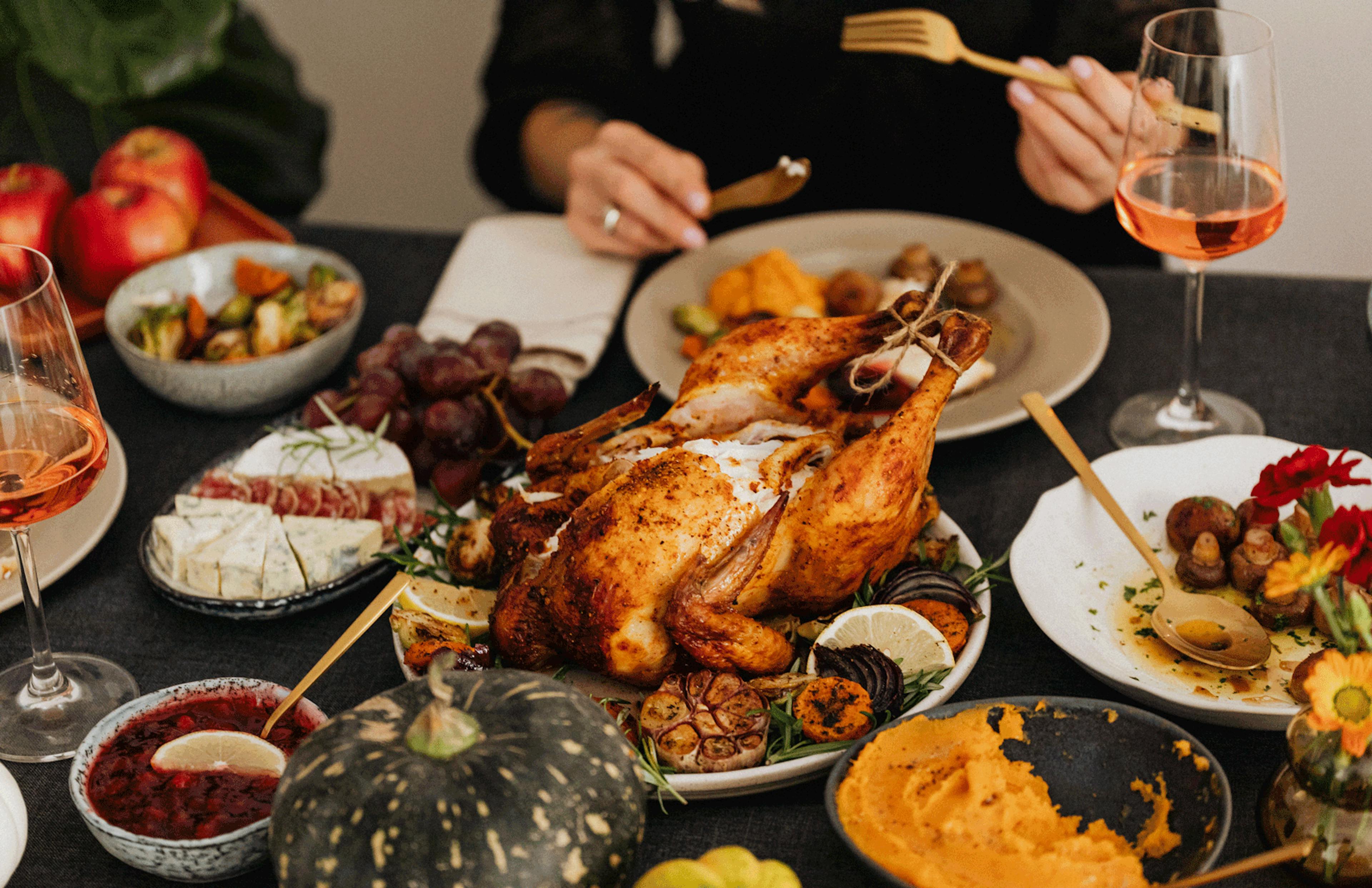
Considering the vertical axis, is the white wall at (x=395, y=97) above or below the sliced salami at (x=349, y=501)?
below

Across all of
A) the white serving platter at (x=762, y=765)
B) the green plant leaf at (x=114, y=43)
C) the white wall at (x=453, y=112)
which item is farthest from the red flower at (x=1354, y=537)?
the white wall at (x=453, y=112)

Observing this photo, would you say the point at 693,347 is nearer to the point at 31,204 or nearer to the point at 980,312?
the point at 980,312

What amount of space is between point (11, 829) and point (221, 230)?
4.80 feet

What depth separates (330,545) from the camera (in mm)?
1502

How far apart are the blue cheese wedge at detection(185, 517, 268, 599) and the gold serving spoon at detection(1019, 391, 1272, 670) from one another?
3.48 feet

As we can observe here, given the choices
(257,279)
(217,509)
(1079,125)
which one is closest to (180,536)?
(217,509)

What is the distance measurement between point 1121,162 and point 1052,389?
0.35m

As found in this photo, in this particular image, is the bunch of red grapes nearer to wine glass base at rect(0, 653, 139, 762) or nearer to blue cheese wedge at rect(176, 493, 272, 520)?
blue cheese wedge at rect(176, 493, 272, 520)

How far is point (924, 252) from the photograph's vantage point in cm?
212

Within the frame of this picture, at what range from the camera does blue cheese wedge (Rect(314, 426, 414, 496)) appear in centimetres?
163

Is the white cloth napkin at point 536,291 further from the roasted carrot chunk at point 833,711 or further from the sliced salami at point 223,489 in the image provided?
the roasted carrot chunk at point 833,711

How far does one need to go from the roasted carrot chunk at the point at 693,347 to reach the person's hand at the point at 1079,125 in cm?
65

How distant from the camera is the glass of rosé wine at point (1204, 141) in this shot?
58.1 inches

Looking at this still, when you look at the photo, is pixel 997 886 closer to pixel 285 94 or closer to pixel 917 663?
pixel 917 663
